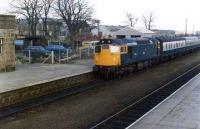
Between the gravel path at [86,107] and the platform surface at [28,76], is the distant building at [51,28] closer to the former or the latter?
the platform surface at [28,76]

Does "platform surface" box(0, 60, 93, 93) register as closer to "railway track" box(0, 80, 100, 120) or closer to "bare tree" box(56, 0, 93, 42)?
"railway track" box(0, 80, 100, 120)

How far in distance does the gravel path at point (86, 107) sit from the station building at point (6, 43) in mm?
7024

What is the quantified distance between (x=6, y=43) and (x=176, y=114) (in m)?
15.7

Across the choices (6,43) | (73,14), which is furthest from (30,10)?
(6,43)

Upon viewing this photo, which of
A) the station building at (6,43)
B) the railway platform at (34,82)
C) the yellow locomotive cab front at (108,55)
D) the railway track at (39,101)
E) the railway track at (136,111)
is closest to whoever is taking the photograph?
the railway track at (136,111)

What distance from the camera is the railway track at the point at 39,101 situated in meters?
17.1

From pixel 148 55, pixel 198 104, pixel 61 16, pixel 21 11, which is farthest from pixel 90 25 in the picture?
pixel 198 104

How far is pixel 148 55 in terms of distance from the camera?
33.0 metres

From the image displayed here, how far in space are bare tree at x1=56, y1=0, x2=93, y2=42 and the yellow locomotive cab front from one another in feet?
128

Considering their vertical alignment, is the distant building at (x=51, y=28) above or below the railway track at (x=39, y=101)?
above

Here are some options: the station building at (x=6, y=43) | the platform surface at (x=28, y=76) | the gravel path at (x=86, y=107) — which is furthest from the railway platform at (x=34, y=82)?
the gravel path at (x=86, y=107)

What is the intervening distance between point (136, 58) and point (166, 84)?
5.82m

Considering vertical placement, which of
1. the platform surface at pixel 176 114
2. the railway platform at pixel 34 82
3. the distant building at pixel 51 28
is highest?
the distant building at pixel 51 28

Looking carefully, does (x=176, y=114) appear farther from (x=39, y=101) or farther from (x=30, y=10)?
(x=30, y=10)
